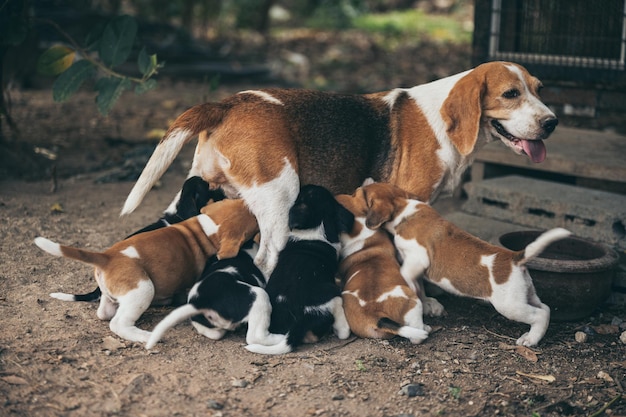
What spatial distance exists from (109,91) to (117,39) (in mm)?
472

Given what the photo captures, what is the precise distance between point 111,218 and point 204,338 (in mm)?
2308

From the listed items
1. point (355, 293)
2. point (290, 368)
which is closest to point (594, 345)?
point (355, 293)

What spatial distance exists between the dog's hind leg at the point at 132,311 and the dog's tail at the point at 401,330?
134cm

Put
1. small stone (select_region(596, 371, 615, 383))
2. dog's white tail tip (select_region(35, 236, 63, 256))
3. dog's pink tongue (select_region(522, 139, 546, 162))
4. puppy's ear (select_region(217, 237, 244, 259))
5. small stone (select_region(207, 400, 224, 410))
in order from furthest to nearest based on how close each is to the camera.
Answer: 1. dog's pink tongue (select_region(522, 139, 546, 162))
2. puppy's ear (select_region(217, 237, 244, 259))
3. small stone (select_region(596, 371, 615, 383))
4. dog's white tail tip (select_region(35, 236, 63, 256))
5. small stone (select_region(207, 400, 224, 410))

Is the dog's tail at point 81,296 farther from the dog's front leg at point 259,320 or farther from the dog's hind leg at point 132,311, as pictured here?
the dog's front leg at point 259,320

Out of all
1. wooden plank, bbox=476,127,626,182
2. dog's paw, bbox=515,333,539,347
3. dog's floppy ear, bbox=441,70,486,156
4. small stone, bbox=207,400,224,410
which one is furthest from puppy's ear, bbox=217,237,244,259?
wooden plank, bbox=476,127,626,182

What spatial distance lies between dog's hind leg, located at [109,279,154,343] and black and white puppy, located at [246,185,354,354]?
65 centimetres

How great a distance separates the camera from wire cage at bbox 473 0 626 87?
7.09m

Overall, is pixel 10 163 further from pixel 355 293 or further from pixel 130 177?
pixel 355 293

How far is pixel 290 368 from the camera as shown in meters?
4.08

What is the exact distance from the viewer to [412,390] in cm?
388

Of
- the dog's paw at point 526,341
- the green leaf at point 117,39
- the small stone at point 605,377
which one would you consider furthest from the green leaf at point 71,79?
the small stone at point 605,377

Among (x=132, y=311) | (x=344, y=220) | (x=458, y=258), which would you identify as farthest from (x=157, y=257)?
(x=458, y=258)

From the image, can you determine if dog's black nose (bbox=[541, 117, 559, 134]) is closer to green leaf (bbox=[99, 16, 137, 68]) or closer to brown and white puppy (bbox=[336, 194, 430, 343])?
brown and white puppy (bbox=[336, 194, 430, 343])
